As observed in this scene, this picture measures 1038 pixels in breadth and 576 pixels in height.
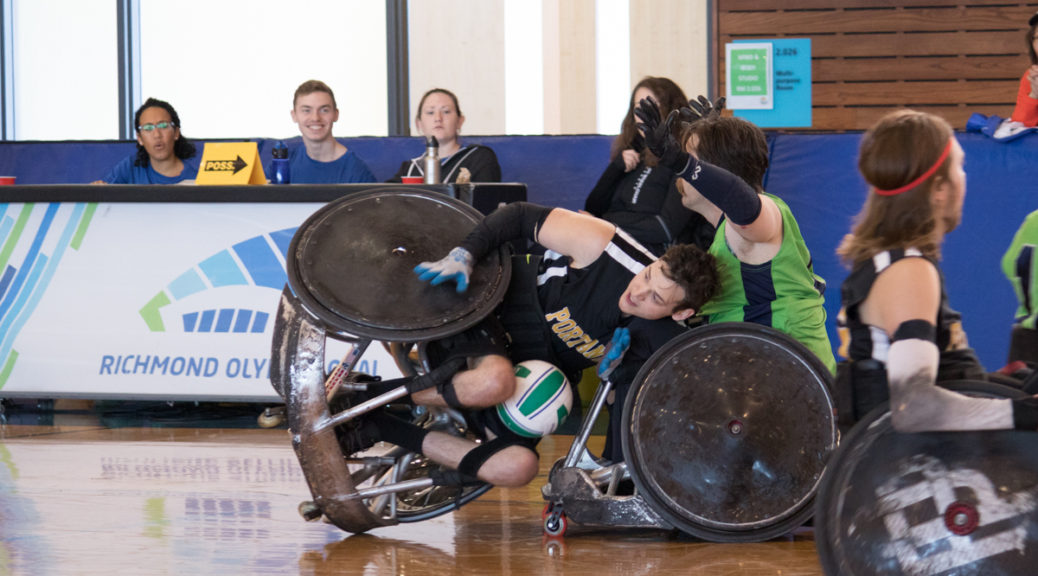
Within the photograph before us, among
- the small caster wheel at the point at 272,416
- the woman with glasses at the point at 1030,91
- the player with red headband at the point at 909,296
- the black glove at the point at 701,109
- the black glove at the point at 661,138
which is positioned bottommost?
the small caster wheel at the point at 272,416

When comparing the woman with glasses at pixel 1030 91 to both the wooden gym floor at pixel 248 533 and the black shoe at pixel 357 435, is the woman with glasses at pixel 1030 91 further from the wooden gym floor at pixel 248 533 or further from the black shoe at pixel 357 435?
the black shoe at pixel 357 435

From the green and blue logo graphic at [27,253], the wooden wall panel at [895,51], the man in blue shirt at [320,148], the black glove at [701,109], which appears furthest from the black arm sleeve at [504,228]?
the wooden wall panel at [895,51]

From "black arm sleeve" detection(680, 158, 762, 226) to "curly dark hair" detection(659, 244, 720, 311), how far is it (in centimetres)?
16

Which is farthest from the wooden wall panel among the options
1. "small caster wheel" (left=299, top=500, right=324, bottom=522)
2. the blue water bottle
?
"small caster wheel" (left=299, top=500, right=324, bottom=522)

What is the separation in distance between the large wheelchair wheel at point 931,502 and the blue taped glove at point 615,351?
3.76ft

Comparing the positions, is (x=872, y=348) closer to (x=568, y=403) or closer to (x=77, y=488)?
(x=568, y=403)

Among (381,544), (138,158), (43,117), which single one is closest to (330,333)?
(381,544)

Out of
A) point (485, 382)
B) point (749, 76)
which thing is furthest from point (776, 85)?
point (485, 382)

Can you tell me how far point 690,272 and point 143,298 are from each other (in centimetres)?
332

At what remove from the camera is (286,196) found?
5.36 metres

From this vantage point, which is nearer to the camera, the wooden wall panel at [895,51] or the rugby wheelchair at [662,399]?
the rugby wheelchair at [662,399]

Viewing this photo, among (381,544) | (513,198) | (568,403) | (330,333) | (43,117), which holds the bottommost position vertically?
(381,544)

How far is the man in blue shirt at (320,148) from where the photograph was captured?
6.07 metres

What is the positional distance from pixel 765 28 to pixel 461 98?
2.57 meters
